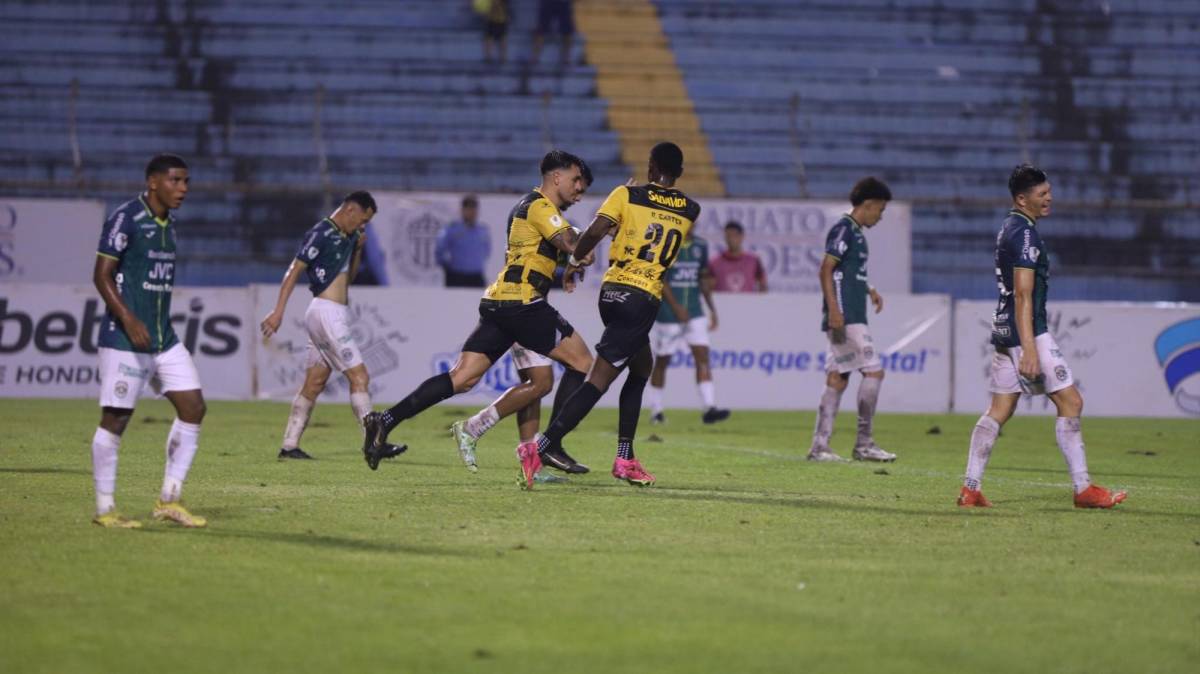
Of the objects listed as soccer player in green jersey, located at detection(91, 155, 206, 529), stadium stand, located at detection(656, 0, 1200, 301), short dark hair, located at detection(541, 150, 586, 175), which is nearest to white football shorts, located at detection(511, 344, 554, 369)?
short dark hair, located at detection(541, 150, 586, 175)

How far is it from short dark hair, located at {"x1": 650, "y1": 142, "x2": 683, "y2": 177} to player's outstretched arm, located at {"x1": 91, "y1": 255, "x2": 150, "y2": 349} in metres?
3.60

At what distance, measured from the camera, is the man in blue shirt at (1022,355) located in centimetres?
984

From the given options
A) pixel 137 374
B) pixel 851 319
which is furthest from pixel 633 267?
pixel 851 319

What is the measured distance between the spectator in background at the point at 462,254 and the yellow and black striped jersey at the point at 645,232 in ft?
38.6

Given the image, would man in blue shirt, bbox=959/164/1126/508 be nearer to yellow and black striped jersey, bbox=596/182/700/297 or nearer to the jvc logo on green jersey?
yellow and black striped jersey, bbox=596/182/700/297

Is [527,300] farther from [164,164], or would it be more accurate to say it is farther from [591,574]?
[591,574]

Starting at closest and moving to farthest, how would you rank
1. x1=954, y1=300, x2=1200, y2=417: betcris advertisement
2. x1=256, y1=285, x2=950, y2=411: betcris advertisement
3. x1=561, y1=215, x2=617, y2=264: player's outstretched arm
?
x1=561, y1=215, x2=617, y2=264: player's outstretched arm < x1=256, y1=285, x2=950, y2=411: betcris advertisement < x1=954, y1=300, x2=1200, y2=417: betcris advertisement

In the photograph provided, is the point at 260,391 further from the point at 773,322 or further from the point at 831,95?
the point at 831,95

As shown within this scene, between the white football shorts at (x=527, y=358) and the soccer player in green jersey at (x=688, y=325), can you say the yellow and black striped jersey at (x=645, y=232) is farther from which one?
the soccer player in green jersey at (x=688, y=325)

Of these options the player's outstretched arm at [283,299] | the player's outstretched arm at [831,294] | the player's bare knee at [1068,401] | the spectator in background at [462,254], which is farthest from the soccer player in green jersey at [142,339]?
the spectator in background at [462,254]

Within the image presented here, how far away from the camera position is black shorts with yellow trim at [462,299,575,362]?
1099cm

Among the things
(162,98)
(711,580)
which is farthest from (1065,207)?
(711,580)

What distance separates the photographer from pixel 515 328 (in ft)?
36.2

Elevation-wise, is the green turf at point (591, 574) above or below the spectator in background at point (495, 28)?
below
